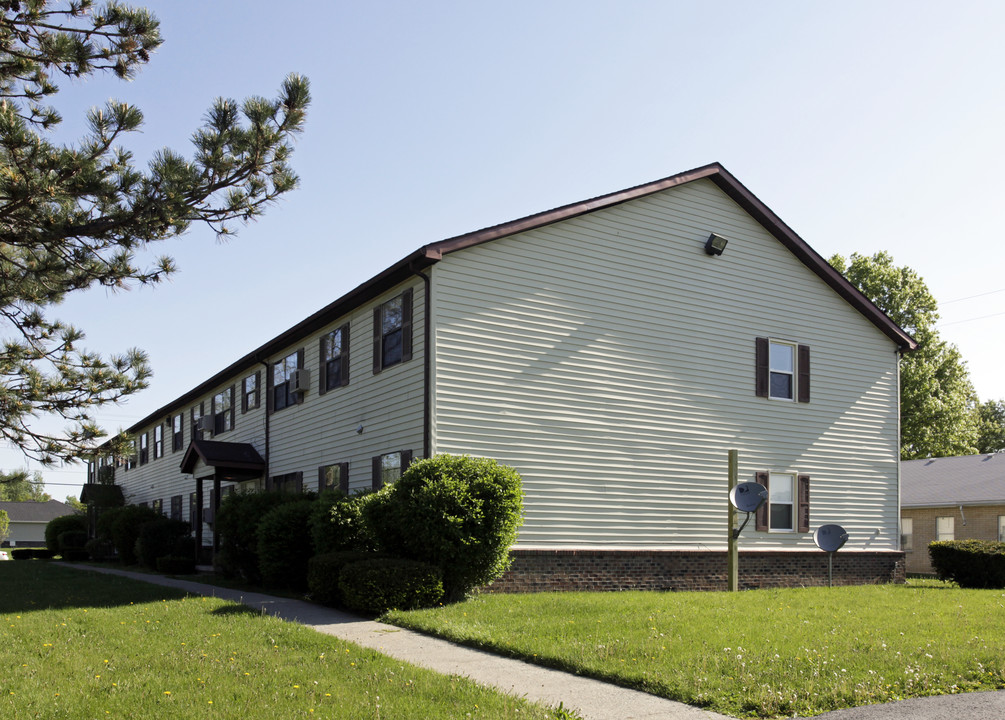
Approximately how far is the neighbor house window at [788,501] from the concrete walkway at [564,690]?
10949 mm

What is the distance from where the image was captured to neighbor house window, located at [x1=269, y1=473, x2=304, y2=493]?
22.0 m

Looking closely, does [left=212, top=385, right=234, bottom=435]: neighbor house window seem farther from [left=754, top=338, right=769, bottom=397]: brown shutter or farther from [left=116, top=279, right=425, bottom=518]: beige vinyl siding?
[left=754, top=338, right=769, bottom=397]: brown shutter

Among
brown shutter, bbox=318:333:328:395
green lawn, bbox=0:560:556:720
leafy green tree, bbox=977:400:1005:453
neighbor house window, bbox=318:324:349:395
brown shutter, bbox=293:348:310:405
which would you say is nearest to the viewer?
green lawn, bbox=0:560:556:720

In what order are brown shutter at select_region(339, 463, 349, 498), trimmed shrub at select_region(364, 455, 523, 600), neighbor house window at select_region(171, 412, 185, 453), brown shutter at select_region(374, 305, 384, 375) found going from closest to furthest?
trimmed shrub at select_region(364, 455, 523, 600) → brown shutter at select_region(374, 305, 384, 375) → brown shutter at select_region(339, 463, 349, 498) → neighbor house window at select_region(171, 412, 185, 453)

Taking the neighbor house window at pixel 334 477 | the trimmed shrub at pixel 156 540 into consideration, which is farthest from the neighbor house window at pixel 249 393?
the neighbor house window at pixel 334 477

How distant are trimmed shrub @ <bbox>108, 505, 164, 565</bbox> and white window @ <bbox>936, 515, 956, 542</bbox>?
81.5ft

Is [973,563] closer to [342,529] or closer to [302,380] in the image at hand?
[342,529]

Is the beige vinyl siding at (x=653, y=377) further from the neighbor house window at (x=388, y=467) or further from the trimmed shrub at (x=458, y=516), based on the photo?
the trimmed shrub at (x=458, y=516)

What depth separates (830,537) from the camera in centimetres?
1914

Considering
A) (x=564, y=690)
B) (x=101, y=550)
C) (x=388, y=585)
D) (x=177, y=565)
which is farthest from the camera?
(x=101, y=550)

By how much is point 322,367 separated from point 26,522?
6499 cm

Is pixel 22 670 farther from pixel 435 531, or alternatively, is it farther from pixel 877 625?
pixel 877 625

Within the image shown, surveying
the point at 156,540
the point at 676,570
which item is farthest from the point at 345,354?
the point at 156,540

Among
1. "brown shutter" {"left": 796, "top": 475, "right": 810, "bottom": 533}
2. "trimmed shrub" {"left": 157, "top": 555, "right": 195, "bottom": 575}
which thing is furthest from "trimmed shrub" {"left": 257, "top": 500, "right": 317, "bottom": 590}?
"brown shutter" {"left": 796, "top": 475, "right": 810, "bottom": 533}
